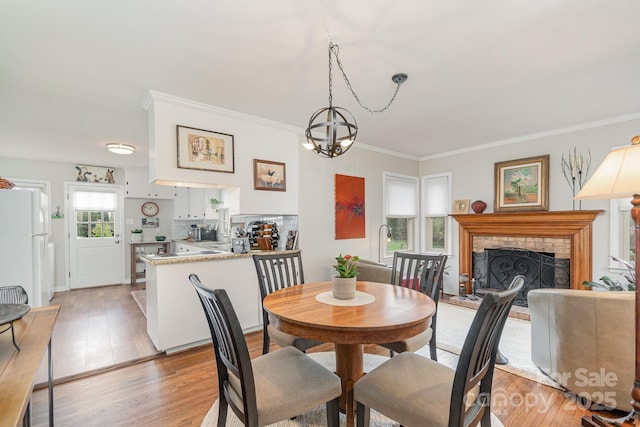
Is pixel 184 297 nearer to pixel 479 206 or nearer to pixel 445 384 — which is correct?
pixel 445 384

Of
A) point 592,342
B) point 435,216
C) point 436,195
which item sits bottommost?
point 592,342

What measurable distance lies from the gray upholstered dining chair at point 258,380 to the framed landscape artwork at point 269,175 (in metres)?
2.11

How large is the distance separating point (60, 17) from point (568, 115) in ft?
15.4

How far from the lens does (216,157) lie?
313cm

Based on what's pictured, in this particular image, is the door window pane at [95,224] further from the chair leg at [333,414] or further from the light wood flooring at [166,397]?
the chair leg at [333,414]

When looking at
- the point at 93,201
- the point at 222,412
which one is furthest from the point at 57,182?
the point at 222,412

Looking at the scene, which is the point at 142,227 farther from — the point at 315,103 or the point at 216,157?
the point at 315,103

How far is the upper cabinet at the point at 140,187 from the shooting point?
6.05 meters

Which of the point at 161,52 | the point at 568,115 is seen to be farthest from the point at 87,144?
the point at 568,115

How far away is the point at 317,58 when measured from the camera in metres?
2.18

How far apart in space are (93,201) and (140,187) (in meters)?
0.90

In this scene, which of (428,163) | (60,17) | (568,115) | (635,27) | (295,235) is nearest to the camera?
(60,17)

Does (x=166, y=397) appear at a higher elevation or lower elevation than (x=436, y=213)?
lower

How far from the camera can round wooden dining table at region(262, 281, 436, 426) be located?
1392mm
